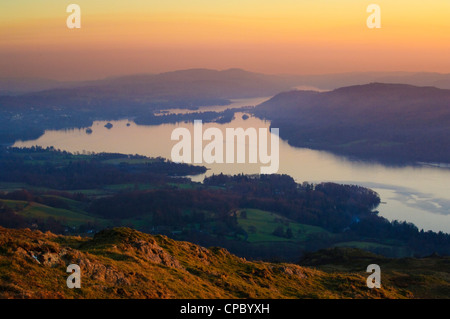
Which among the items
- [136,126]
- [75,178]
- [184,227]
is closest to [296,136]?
[136,126]

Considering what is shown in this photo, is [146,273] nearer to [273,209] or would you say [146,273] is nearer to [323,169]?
[273,209]

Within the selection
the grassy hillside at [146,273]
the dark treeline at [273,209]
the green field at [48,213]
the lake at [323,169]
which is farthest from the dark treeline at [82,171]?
the grassy hillside at [146,273]

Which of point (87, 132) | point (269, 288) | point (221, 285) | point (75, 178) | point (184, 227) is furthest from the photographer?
point (87, 132)

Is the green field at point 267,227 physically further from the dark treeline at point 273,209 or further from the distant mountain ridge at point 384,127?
the distant mountain ridge at point 384,127

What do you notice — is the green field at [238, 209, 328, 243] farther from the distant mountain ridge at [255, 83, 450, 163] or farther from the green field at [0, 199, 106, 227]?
the distant mountain ridge at [255, 83, 450, 163]

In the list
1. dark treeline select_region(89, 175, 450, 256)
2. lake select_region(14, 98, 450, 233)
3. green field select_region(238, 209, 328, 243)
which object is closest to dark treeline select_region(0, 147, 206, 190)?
lake select_region(14, 98, 450, 233)

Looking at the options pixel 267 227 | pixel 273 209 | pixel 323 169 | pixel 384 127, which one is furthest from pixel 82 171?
pixel 384 127
